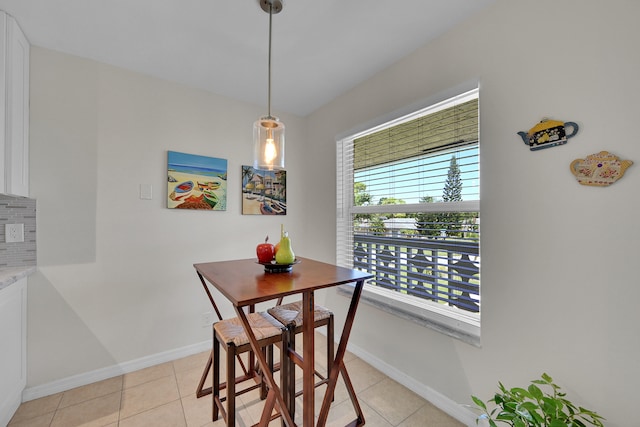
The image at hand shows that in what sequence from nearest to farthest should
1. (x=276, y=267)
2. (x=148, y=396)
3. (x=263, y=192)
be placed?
(x=276, y=267)
(x=148, y=396)
(x=263, y=192)

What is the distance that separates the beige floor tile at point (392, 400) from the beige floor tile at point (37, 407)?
2039mm

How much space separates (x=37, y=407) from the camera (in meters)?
1.74

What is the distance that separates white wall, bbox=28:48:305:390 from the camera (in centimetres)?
188

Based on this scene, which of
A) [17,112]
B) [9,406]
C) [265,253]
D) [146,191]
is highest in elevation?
[17,112]

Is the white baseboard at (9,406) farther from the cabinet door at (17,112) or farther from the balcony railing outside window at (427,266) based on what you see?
the balcony railing outside window at (427,266)

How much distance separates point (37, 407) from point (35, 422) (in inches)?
6.8

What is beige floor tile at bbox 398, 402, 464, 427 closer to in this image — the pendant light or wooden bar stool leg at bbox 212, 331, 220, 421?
wooden bar stool leg at bbox 212, 331, 220, 421

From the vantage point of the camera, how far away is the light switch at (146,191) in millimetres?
2195

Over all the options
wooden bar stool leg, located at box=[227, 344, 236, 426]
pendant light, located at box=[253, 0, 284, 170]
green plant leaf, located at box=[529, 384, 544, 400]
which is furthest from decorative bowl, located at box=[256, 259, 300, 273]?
green plant leaf, located at box=[529, 384, 544, 400]

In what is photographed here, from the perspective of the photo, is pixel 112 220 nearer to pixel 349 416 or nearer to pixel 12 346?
pixel 12 346

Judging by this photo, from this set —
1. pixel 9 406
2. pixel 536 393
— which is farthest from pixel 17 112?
pixel 536 393

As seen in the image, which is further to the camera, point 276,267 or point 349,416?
point 349,416

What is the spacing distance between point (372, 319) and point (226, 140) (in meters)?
2.11

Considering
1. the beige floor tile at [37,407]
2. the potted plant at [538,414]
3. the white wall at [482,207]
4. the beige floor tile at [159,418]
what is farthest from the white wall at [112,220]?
the potted plant at [538,414]
